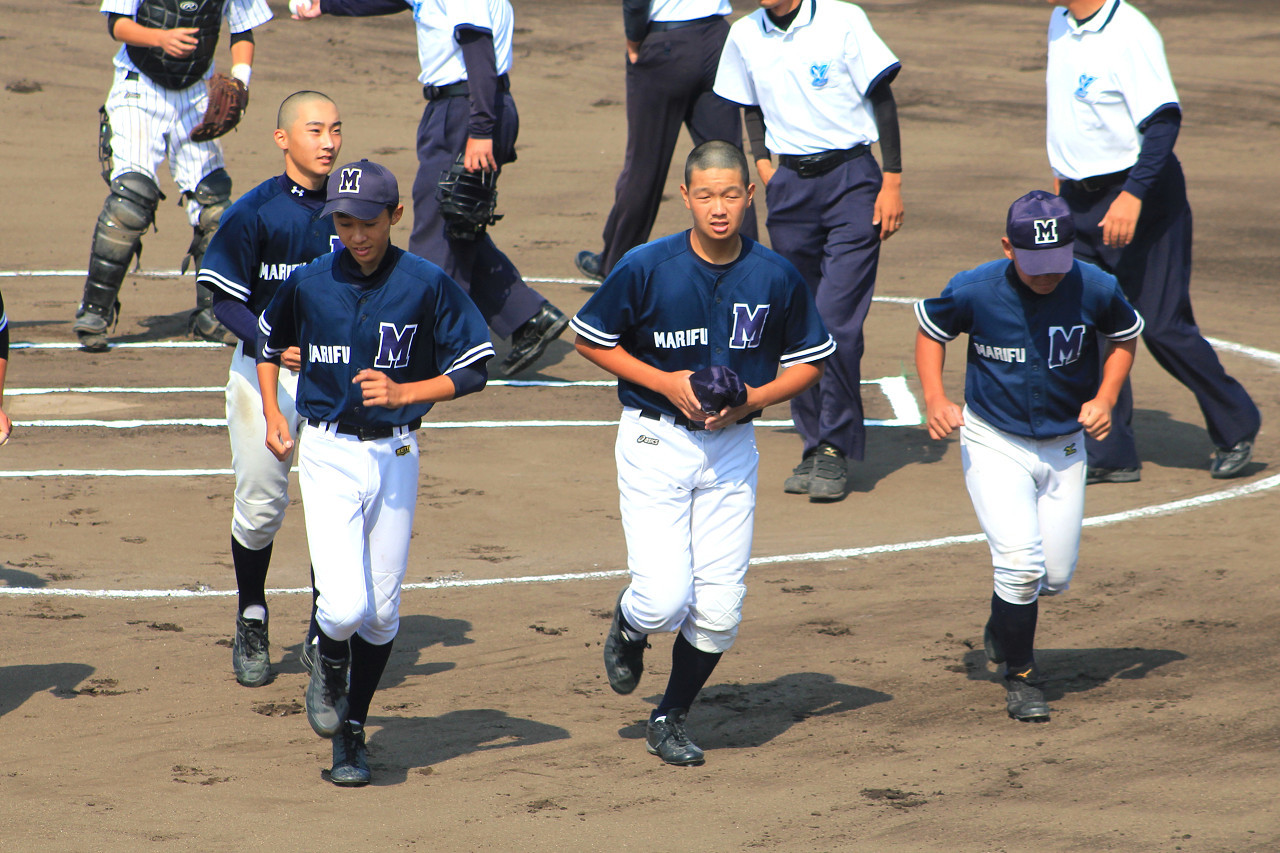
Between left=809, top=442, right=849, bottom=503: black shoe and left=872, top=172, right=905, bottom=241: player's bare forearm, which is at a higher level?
left=872, top=172, right=905, bottom=241: player's bare forearm

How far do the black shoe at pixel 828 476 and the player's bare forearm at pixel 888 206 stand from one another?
1.18m

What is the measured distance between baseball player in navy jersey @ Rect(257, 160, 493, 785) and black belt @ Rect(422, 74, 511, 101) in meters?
5.10

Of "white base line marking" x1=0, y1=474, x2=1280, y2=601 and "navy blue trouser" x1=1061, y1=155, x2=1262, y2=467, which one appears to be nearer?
"white base line marking" x1=0, y1=474, x2=1280, y2=601

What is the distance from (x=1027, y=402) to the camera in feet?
18.5

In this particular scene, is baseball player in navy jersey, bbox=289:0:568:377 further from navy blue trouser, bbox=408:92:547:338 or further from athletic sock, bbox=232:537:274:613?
athletic sock, bbox=232:537:274:613

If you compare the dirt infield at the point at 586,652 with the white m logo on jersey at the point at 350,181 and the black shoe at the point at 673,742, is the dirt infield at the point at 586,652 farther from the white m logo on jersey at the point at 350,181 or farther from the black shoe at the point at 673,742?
the white m logo on jersey at the point at 350,181

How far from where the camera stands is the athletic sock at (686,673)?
5.24m

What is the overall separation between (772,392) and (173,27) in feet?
23.3

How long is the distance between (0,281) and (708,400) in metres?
10.1

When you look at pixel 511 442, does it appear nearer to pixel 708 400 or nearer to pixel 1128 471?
pixel 1128 471

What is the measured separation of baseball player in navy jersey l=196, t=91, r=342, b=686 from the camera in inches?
233

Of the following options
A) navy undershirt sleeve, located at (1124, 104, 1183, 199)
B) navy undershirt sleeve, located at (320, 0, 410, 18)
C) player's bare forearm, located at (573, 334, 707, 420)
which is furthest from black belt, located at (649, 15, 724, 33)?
player's bare forearm, located at (573, 334, 707, 420)

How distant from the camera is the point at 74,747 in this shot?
531 centimetres

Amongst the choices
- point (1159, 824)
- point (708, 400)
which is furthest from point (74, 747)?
point (1159, 824)
